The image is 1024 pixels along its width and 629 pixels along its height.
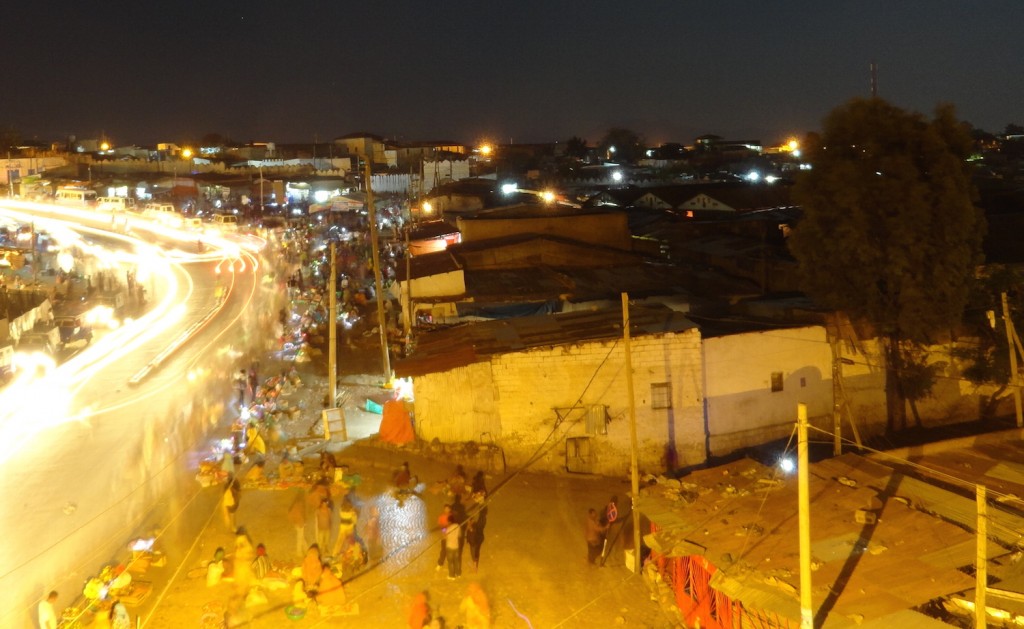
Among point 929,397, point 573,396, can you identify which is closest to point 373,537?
point 573,396

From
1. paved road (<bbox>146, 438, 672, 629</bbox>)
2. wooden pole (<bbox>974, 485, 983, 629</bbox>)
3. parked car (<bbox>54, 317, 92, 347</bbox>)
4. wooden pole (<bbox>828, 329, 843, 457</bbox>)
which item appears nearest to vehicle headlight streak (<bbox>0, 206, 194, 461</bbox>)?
parked car (<bbox>54, 317, 92, 347</bbox>)

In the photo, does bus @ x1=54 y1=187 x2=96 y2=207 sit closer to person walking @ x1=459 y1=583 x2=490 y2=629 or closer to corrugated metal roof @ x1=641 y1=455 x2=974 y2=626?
person walking @ x1=459 y1=583 x2=490 y2=629

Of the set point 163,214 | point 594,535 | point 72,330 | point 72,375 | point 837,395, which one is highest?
point 163,214

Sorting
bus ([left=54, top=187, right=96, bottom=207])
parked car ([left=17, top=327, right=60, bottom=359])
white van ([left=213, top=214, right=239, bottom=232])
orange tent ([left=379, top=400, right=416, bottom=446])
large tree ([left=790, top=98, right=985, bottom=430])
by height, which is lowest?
orange tent ([left=379, top=400, right=416, bottom=446])

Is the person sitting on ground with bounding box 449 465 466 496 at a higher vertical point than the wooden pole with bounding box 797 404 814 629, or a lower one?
lower

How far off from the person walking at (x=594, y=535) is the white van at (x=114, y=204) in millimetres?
46140

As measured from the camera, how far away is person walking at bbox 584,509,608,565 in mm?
10750

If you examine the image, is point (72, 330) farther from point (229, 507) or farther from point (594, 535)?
point (594, 535)

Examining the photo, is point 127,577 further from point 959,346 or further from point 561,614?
point 959,346

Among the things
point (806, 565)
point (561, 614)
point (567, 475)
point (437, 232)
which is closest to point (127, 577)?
point (561, 614)

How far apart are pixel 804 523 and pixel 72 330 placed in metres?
24.0

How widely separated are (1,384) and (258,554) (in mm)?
13403

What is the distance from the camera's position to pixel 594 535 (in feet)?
35.4

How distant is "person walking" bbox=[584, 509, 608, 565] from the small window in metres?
3.63
